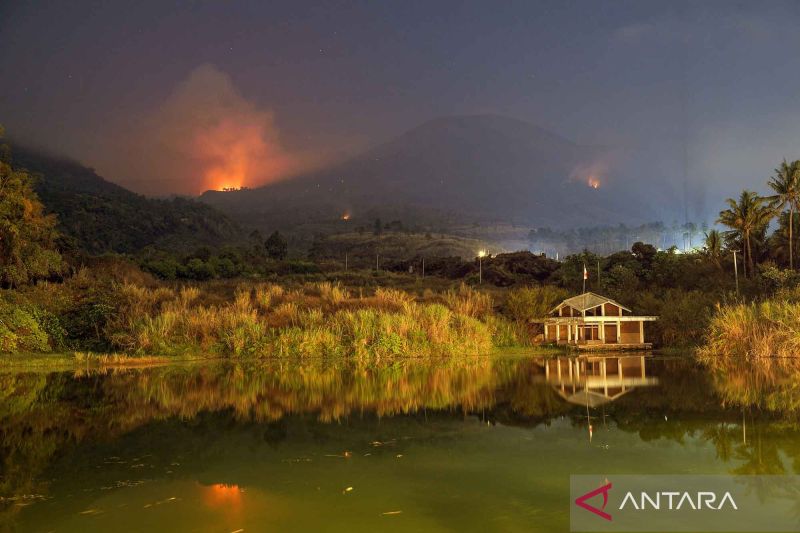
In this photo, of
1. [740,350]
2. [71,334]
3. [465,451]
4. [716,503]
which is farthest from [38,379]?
[740,350]

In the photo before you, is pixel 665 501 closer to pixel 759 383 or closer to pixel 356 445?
pixel 356 445

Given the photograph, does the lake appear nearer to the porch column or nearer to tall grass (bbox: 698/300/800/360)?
tall grass (bbox: 698/300/800/360)

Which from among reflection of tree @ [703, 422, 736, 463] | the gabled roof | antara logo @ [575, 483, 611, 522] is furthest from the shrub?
antara logo @ [575, 483, 611, 522]

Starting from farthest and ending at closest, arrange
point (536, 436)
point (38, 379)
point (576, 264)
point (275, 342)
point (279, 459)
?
point (576, 264)
point (275, 342)
point (38, 379)
point (536, 436)
point (279, 459)

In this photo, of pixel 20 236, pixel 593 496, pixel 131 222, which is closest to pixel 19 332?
pixel 20 236

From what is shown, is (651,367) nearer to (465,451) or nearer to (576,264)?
(465,451)

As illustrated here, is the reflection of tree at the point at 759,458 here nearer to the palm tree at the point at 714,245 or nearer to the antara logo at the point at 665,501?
the antara logo at the point at 665,501

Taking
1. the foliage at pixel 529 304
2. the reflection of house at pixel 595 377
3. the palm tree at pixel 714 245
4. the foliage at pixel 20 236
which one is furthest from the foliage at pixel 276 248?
the reflection of house at pixel 595 377
